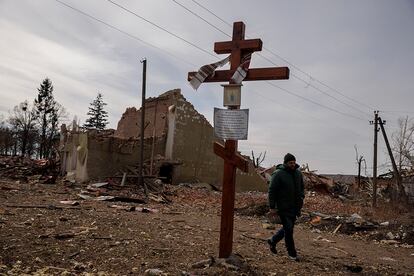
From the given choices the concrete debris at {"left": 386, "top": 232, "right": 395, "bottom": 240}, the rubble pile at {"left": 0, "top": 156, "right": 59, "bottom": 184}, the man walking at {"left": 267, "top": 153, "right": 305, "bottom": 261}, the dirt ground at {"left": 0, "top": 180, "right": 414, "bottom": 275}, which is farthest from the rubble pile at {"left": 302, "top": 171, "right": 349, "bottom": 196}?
the man walking at {"left": 267, "top": 153, "right": 305, "bottom": 261}

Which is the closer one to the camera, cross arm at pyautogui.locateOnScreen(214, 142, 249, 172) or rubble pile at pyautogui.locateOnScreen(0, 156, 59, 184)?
cross arm at pyautogui.locateOnScreen(214, 142, 249, 172)

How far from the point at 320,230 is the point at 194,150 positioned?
16.1m

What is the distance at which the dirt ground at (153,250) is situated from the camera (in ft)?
19.6

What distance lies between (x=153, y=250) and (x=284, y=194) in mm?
2344

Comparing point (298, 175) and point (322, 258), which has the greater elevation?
point (298, 175)

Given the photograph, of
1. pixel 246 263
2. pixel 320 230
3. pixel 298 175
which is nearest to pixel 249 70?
pixel 298 175

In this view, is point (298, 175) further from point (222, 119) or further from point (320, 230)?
point (320, 230)

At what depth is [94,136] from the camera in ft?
78.2

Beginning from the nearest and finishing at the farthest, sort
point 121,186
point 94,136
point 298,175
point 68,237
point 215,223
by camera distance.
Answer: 1. point 298,175
2. point 68,237
3. point 215,223
4. point 121,186
5. point 94,136

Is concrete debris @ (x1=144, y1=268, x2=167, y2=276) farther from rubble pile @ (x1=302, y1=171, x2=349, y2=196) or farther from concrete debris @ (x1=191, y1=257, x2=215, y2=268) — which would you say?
rubble pile @ (x1=302, y1=171, x2=349, y2=196)

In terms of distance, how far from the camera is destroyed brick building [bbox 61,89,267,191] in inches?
951

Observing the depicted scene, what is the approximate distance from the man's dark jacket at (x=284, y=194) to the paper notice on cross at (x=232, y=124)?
1.28m

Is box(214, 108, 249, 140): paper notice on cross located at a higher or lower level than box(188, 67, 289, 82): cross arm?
lower

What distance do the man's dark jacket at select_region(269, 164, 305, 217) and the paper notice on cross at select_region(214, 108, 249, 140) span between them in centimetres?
128
